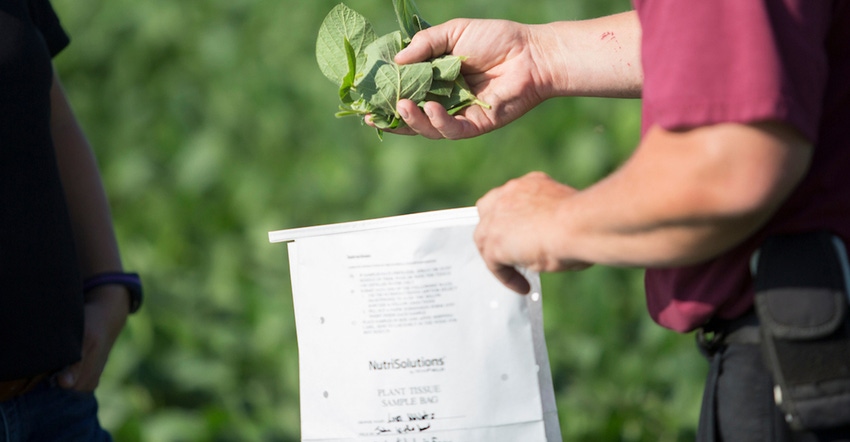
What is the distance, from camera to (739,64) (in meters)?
0.87

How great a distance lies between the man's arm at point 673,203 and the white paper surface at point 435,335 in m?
0.27

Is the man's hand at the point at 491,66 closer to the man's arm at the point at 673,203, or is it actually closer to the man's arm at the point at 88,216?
the man's arm at the point at 673,203

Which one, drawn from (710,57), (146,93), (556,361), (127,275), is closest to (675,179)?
(710,57)

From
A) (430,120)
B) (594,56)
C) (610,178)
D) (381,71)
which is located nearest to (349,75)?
(381,71)

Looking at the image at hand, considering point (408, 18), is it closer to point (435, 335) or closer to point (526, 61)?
point (526, 61)

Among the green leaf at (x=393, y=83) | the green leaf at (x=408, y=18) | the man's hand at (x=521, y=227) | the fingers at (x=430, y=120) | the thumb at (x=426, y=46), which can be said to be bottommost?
the man's hand at (x=521, y=227)

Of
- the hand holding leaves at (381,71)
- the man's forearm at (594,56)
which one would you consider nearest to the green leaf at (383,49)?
the hand holding leaves at (381,71)

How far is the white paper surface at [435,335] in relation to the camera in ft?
4.55

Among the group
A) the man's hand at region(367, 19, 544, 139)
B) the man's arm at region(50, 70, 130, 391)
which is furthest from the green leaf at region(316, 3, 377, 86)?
the man's arm at region(50, 70, 130, 391)

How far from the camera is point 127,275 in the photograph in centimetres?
190

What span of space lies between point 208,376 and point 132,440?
15.7 inches

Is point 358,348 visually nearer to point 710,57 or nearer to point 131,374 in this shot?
point 710,57

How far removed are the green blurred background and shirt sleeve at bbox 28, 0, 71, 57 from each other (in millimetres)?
1483

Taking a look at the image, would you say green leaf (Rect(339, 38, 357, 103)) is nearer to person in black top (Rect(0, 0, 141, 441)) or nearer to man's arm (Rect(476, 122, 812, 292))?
man's arm (Rect(476, 122, 812, 292))
